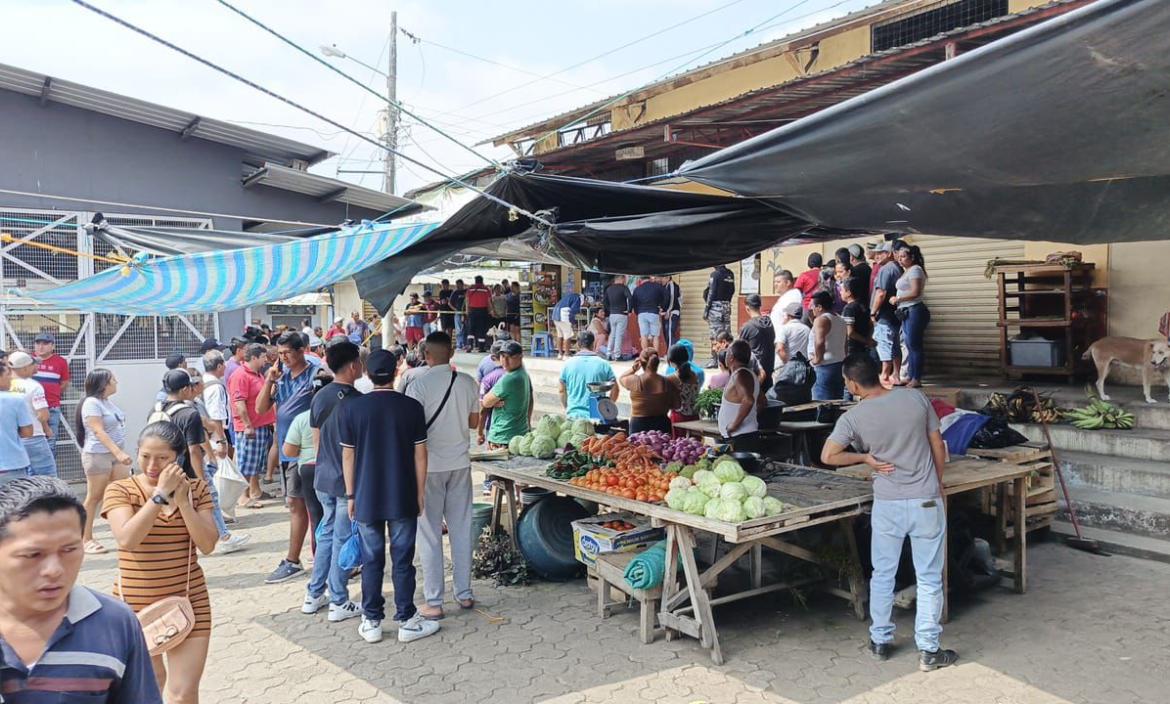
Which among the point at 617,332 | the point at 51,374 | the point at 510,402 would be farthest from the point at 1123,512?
the point at 51,374

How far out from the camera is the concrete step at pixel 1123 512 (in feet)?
21.6

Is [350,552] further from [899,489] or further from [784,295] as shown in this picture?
[784,295]

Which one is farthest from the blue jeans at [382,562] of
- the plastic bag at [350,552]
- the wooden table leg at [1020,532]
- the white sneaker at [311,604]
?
the wooden table leg at [1020,532]

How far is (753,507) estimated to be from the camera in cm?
477

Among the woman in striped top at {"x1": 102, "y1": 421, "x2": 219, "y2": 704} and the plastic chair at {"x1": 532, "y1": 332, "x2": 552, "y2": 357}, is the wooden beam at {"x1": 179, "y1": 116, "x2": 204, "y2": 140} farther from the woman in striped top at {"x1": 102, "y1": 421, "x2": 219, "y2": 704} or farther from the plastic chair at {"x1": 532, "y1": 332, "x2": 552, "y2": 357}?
the woman in striped top at {"x1": 102, "y1": 421, "x2": 219, "y2": 704}

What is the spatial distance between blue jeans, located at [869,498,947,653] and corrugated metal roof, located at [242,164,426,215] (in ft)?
31.8

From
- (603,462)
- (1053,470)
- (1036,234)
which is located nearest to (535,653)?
(603,462)

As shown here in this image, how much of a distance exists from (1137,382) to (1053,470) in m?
3.22

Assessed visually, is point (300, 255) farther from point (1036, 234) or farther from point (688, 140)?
point (688, 140)

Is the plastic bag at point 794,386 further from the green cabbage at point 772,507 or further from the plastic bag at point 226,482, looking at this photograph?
the plastic bag at point 226,482

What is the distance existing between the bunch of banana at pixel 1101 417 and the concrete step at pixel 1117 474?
34 cm

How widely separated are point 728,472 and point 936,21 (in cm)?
961

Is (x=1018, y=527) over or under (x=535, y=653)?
over

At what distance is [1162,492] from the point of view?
22.6ft
